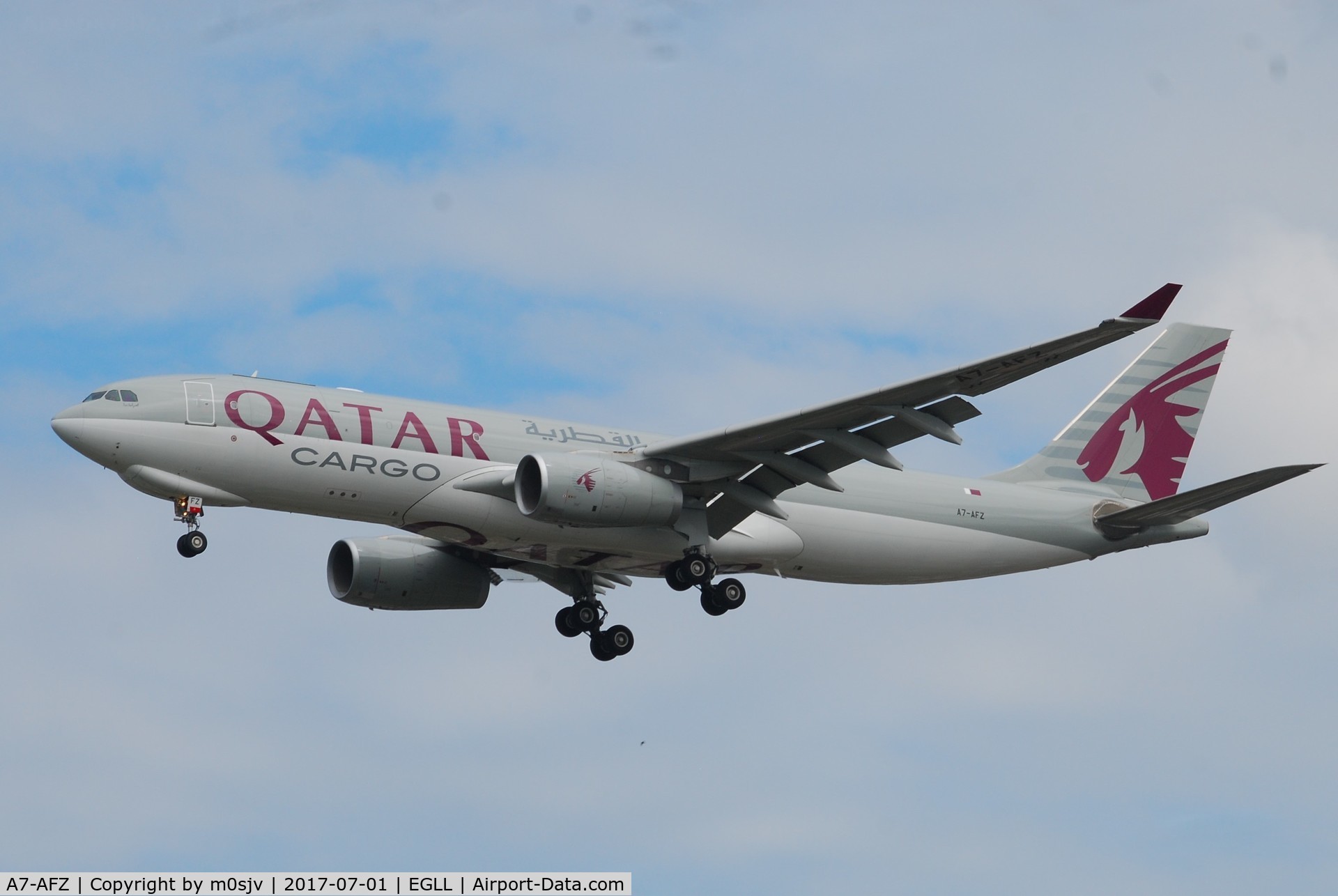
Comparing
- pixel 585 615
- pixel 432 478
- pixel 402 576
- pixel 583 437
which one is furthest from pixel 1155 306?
pixel 402 576

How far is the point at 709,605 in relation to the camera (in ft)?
127

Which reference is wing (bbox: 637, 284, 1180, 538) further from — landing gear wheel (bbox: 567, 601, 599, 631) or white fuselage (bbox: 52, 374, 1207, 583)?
landing gear wheel (bbox: 567, 601, 599, 631)

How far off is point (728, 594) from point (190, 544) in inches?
436

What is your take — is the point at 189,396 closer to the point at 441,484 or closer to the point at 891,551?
the point at 441,484

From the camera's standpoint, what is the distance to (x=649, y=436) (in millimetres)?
39719

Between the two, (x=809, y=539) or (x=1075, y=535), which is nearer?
(x=809, y=539)

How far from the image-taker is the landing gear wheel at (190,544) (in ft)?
118

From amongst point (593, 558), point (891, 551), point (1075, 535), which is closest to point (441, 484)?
point (593, 558)

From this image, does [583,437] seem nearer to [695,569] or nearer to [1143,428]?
[695,569]

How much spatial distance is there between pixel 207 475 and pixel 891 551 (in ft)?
48.7

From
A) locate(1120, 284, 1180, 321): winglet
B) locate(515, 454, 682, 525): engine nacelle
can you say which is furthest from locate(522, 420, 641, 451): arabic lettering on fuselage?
locate(1120, 284, 1180, 321): winglet

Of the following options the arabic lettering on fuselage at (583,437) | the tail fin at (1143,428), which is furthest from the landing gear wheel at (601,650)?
the tail fin at (1143,428)

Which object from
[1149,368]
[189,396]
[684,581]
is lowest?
[684,581]

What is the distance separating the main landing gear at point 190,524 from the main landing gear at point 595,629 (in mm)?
9649
